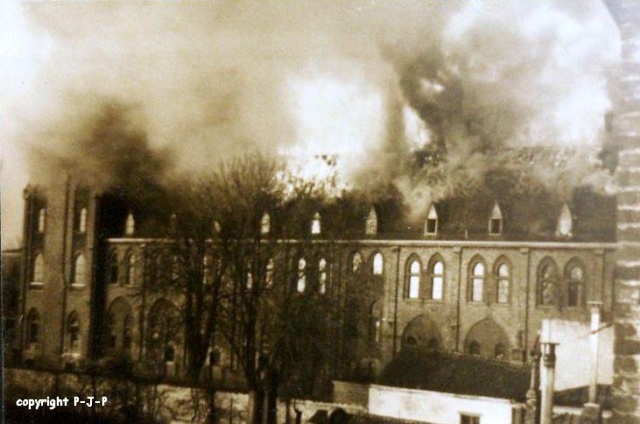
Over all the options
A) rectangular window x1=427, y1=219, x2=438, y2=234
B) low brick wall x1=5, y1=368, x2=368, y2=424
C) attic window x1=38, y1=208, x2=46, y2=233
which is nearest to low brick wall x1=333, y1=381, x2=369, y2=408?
low brick wall x1=5, y1=368, x2=368, y2=424

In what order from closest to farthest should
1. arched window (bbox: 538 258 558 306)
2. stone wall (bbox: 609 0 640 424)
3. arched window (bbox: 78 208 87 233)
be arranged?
1. stone wall (bbox: 609 0 640 424)
2. arched window (bbox: 538 258 558 306)
3. arched window (bbox: 78 208 87 233)

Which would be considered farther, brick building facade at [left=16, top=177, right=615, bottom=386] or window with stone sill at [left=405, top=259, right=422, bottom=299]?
window with stone sill at [left=405, top=259, right=422, bottom=299]

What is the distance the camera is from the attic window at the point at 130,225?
3.72 metres

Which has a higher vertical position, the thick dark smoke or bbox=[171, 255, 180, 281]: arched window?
the thick dark smoke

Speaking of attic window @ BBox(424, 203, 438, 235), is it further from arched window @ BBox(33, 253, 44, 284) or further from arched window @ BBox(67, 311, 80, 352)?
arched window @ BBox(33, 253, 44, 284)

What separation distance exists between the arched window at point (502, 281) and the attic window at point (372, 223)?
0.57m

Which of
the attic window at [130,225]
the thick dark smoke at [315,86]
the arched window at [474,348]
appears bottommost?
the arched window at [474,348]

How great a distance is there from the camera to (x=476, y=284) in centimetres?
325

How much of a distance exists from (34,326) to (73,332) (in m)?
0.24

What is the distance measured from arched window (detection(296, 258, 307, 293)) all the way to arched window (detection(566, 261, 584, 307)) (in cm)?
116

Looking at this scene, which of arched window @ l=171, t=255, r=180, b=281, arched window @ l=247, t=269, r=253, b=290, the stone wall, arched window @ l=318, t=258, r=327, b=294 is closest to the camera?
the stone wall

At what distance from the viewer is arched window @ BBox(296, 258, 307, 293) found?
347cm

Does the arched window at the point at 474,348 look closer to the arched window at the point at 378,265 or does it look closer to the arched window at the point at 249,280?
the arched window at the point at 378,265

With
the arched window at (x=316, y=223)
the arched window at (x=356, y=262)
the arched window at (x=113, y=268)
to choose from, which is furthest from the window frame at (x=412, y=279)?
the arched window at (x=113, y=268)
